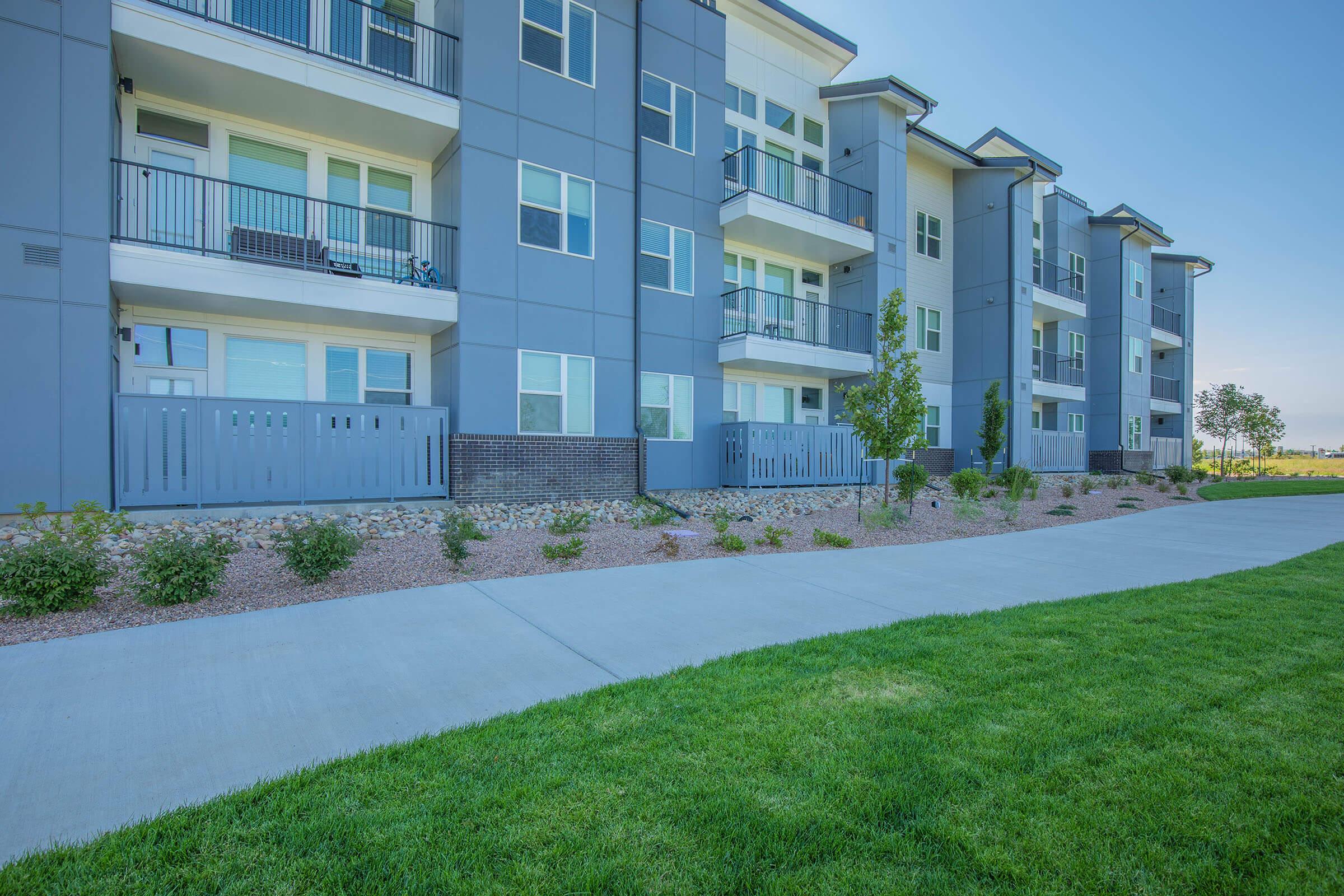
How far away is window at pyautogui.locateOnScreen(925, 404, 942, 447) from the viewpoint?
21.0 meters

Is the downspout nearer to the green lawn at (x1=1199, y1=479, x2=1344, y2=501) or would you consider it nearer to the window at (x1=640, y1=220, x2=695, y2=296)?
the green lawn at (x1=1199, y1=479, x2=1344, y2=501)

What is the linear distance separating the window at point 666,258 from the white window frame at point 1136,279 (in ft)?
76.3

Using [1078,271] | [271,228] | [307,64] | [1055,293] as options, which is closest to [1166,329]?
[1078,271]

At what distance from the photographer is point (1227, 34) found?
534 inches

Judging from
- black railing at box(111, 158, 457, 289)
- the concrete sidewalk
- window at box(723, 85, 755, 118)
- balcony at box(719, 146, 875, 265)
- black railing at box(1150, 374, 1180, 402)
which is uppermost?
window at box(723, 85, 755, 118)

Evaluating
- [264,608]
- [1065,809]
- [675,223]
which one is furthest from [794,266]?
[1065,809]

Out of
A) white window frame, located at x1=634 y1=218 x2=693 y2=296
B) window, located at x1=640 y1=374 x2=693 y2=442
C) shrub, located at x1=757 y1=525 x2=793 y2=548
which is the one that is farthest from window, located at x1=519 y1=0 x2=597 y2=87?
shrub, located at x1=757 y1=525 x2=793 y2=548

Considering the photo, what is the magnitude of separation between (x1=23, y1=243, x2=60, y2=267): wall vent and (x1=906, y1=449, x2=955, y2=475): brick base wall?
63.9ft

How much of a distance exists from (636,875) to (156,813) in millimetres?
1889

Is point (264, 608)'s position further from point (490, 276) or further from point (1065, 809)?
point (490, 276)

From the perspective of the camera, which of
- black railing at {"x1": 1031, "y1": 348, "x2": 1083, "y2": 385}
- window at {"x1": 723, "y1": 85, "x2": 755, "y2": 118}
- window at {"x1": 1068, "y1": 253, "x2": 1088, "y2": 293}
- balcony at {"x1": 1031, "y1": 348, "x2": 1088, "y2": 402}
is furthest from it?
window at {"x1": 1068, "y1": 253, "x2": 1088, "y2": 293}

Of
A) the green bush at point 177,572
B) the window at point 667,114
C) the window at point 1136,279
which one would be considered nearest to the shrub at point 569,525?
the green bush at point 177,572

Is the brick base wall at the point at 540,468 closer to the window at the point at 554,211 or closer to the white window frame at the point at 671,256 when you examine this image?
the white window frame at the point at 671,256

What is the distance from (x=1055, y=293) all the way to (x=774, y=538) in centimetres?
2054
